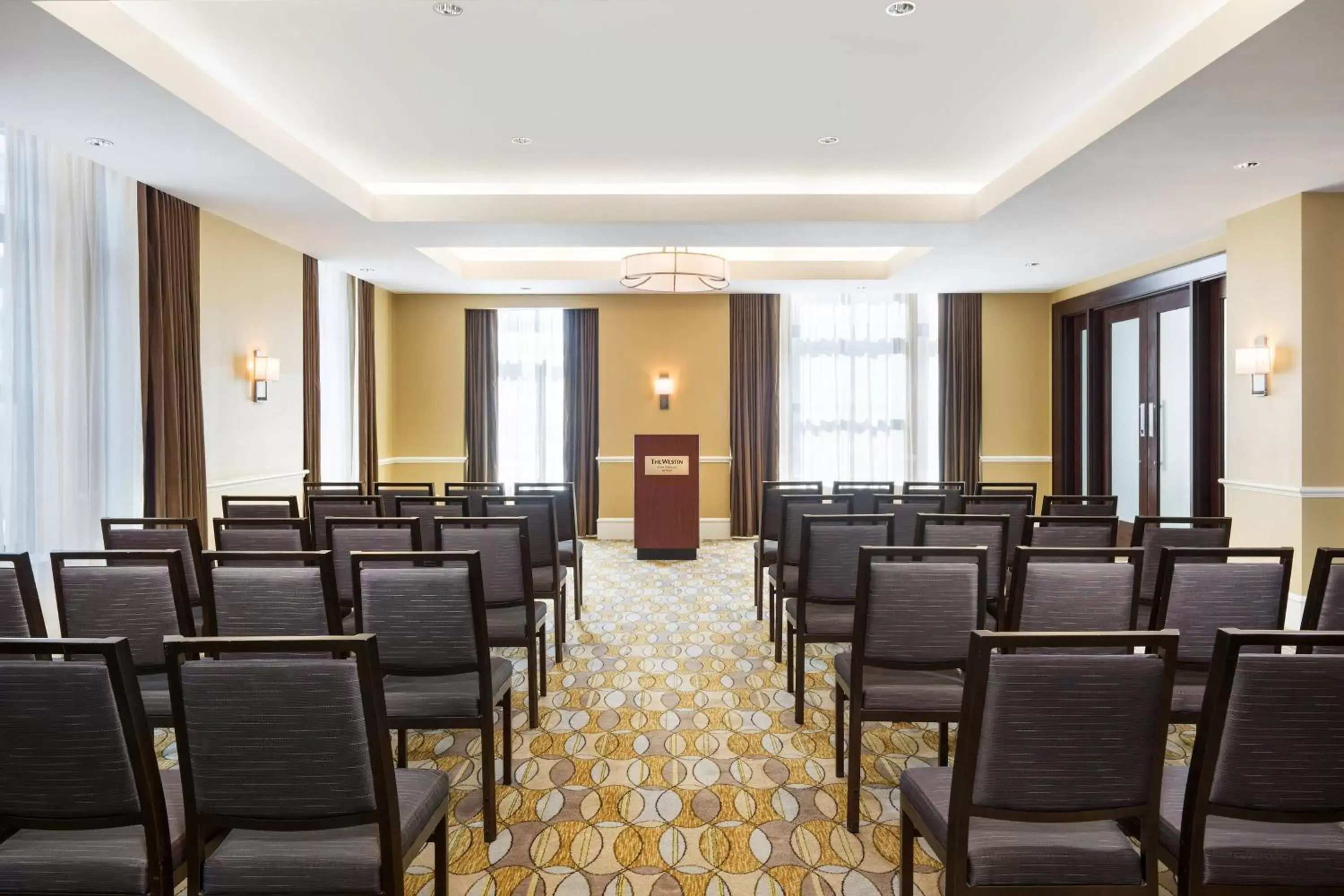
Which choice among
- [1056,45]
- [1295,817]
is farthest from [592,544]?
[1295,817]

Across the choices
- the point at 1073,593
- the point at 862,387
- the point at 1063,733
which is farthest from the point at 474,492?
the point at 862,387

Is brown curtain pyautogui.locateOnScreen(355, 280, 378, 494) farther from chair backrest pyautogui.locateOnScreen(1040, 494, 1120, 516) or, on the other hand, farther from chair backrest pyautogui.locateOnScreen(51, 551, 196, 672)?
chair backrest pyautogui.locateOnScreen(1040, 494, 1120, 516)

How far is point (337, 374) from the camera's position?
759cm

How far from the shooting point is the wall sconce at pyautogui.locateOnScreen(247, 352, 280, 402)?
5836 mm

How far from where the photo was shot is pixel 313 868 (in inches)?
58.6

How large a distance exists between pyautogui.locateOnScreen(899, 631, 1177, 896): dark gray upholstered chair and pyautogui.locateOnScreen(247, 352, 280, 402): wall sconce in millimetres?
5957

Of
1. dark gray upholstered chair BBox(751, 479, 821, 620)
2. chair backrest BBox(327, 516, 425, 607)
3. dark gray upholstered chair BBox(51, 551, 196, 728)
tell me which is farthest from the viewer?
dark gray upholstered chair BBox(751, 479, 821, 620)

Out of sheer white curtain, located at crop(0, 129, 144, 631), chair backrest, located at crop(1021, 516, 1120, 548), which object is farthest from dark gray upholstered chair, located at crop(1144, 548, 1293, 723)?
sheer white curtain, located at crop(0, 129, 144, 631)

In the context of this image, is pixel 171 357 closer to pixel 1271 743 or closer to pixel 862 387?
pixel 1271 743

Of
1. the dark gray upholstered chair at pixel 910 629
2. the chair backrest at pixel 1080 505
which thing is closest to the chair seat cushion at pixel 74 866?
the dark gray upholstered chair at pixel 910 629

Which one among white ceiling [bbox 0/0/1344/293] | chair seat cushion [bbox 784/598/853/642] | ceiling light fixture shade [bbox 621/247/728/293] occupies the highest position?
white ceiling [bbox 0/0/1344/293]

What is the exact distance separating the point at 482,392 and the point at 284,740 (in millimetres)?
7801

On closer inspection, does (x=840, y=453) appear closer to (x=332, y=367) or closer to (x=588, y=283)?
(x=588, y=283)

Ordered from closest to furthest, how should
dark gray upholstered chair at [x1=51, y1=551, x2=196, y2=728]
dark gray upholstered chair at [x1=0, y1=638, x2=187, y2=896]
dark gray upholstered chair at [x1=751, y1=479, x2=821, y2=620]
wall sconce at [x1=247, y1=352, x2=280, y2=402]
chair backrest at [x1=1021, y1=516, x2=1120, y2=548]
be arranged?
dark gray upholstered chair at [x1=0, y1=638, x2=187, y2=896] < dark gray upholstered chair at [x1=51, y1=551, x2=196, y2=728] < chair backrest at [x1=1021, y1=516, x2=1120, y2=548] < dark gray upholstered chair at [x1=751, y1=479, x2=821, y2=620] < wall sconce at [x1=247, y1=352, x2=280, y2=402]
